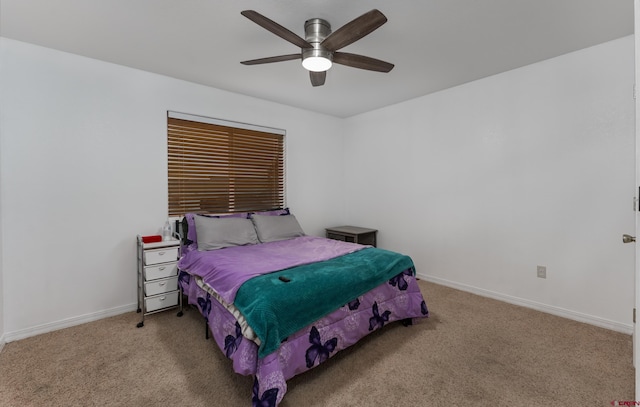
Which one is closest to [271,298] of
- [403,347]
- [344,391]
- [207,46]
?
[344,391]

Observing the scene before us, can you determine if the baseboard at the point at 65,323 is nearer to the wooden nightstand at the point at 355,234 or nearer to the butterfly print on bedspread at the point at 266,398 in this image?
the butterfly print on bedspread at the point at 266,398

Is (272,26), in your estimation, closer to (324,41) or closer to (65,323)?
(324,41)

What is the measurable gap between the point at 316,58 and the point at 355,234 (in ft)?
8.19

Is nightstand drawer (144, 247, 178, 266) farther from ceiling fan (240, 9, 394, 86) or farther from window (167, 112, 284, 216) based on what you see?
ceiling fan (240, 9, 394, 86)

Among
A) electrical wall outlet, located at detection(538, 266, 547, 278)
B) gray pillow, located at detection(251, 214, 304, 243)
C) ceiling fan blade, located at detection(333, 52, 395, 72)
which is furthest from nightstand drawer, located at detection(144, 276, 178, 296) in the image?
electrical wall outlet, located at detection(538, 266, 547, 278)

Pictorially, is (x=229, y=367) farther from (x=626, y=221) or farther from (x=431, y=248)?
(x=626, y=221)

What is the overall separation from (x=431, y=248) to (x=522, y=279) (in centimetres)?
102

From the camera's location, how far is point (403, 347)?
2.17 m

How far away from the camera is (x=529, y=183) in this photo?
2.83 meters

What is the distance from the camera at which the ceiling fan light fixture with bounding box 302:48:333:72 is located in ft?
6.43

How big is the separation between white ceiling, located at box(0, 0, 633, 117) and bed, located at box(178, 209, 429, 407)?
62.6 inches

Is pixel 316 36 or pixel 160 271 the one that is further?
pixel 160 271

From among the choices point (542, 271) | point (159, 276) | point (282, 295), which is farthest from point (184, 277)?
point (542, 271)

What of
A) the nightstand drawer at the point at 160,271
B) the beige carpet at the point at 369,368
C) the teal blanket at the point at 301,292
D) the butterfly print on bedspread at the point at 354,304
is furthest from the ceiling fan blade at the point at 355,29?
the nightstand drawer at the point at 160,271
